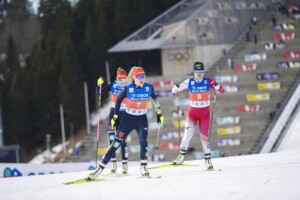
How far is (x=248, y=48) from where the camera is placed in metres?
44.7

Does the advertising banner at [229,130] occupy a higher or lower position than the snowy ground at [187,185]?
lower

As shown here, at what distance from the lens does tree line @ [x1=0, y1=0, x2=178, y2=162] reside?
49469mm

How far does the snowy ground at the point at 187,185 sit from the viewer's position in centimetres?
953

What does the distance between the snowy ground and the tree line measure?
34.9 metres

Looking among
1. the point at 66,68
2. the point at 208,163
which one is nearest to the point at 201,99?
the point at 208,163

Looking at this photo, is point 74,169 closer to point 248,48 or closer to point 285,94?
point 285,94

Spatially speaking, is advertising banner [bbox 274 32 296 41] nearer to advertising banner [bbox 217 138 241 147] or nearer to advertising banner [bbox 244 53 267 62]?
advertising banner [bbox 244 53 267 62]

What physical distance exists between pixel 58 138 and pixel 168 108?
12.2 metres

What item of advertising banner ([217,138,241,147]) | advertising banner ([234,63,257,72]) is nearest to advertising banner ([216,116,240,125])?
advertising banner ([217,138,241,147])

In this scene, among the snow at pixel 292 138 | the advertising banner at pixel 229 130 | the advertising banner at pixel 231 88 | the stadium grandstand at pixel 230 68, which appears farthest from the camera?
the advertising banner at pixel 231 88

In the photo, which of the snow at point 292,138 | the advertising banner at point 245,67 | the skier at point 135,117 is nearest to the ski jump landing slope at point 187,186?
the skier at point 135,117

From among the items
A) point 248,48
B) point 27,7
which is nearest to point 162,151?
point 248,48

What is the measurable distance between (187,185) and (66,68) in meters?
41.9

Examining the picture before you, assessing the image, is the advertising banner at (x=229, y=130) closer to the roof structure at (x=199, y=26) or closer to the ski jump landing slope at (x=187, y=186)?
the roof structure at (x=199, y=26)
